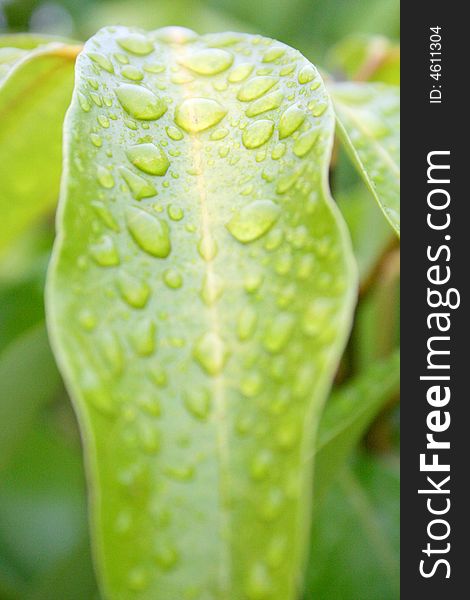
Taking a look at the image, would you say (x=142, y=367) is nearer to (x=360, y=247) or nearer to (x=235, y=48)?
(x=235, y=48)

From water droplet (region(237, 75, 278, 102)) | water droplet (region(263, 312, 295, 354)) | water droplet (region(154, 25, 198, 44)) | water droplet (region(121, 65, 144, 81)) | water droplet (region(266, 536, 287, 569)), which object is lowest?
water droplet (region(266, 536, 287, 569))

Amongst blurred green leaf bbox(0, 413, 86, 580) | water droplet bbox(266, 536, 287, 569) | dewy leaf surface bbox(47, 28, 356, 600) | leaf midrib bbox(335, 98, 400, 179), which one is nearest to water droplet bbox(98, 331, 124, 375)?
dewy leaf surface bbox(47, 28, 356, 600)

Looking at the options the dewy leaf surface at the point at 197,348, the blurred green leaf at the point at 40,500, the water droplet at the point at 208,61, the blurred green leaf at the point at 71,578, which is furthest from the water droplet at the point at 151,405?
the blurred green leaf at the point at 40,500

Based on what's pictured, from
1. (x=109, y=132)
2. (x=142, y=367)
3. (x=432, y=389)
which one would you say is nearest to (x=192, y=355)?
(x=142, y=367)

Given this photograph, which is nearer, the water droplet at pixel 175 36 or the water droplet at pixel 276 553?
the water droplet at pixel 276 553

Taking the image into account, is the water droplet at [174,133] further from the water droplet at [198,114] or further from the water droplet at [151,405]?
the water droplet at [151,405]

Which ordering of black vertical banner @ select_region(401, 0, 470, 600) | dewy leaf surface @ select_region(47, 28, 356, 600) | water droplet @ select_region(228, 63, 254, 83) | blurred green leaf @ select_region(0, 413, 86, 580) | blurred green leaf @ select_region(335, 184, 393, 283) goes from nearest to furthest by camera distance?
dewy leaf surface @ select_region(47, 28, 356, 600)
water droplet @ select_region(228, 63, 254, 83)
black vertical banner @ select_region(401, 0, 470, 600)
blurred green leaf @ select_region(335, 184, 393, 283)
blurred green leaf @ select_region(0, 413, 86, 580)

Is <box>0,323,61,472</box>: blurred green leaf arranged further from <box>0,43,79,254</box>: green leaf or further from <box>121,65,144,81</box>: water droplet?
<box>121,65,144,81</box>: water droplet

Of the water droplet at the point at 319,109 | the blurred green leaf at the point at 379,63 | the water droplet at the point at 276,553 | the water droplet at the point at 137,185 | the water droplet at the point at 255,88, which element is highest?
the blurred green leaf at the point at 379,63
